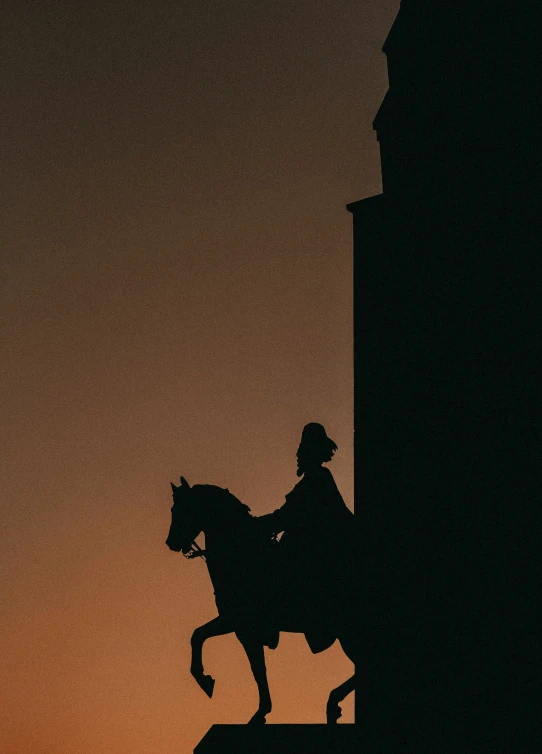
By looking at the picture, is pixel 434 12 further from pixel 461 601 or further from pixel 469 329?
pixel 461 601

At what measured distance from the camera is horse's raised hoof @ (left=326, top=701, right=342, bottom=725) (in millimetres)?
12609

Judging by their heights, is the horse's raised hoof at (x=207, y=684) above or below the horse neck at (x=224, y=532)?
below

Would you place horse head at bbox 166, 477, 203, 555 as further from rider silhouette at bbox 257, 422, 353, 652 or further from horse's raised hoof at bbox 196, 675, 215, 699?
horse's raised hoof at bbox 196, 675, 215, 699

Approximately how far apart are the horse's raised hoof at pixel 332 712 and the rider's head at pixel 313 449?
3.04 metres

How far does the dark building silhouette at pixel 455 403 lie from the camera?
1138 cm

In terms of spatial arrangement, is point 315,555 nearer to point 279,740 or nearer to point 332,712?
point 332,712

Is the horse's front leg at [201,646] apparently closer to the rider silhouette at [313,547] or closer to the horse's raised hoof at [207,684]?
the horse's raised hoof at [207,684]

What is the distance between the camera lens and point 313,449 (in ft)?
43.5

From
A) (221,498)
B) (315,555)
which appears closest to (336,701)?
(315,555)

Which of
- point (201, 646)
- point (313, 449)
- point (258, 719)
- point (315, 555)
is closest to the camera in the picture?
point (258, 719)

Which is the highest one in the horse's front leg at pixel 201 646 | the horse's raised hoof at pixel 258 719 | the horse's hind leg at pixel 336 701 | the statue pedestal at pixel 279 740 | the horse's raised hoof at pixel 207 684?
the horse's front leg at pixel 201 646

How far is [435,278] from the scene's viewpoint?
13195 mm

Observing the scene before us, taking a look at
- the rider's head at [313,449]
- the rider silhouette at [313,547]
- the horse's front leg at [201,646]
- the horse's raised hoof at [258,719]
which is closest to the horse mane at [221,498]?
the rider silhouette at [313,547]

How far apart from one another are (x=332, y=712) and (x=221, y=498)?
313 cm
